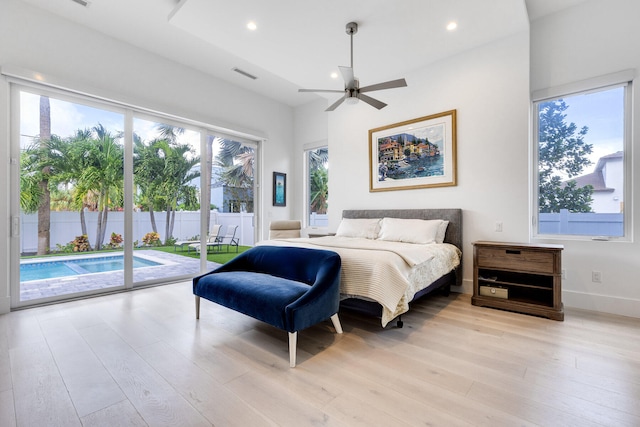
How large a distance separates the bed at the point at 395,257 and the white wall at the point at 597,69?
1.20 metres

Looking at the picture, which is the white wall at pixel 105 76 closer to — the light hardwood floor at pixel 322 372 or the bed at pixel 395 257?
the light hardwood floor at pixel 322 372

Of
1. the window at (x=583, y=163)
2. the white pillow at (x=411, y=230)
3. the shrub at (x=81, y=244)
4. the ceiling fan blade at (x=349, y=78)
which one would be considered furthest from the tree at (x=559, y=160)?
the shrub at (x=81, y=244)

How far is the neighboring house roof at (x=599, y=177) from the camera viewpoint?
3055 mm

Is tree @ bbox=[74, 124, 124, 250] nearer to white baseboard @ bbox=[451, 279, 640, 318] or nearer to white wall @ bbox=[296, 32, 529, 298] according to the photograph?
white wall @ bbox=[296, 32, 529, 298]

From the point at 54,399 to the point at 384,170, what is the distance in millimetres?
4166

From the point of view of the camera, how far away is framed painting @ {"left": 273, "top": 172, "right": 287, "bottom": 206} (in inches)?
233

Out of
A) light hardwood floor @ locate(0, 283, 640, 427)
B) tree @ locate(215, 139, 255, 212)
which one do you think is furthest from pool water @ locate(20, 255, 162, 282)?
tree @ locate(215, 139, 255, 212)

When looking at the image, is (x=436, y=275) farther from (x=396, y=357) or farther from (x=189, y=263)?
(x=189, y=263)

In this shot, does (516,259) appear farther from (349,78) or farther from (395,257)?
(349,78)

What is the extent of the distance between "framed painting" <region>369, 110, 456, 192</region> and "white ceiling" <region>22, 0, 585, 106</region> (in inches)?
33.7

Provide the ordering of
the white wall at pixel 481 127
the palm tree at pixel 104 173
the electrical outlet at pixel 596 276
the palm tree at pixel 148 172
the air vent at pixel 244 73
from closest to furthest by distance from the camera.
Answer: the electrical outlet at pixel 596 276, the white wall at pixel 481 127, the palm tree at pixel 104 173, the palm tree at pixel 148 172, the air vent at pixel 244 73

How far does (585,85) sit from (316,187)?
14.0 ft

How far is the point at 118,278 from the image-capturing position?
3.89m

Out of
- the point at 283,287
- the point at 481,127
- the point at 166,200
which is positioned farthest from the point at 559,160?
the point at 166,200
